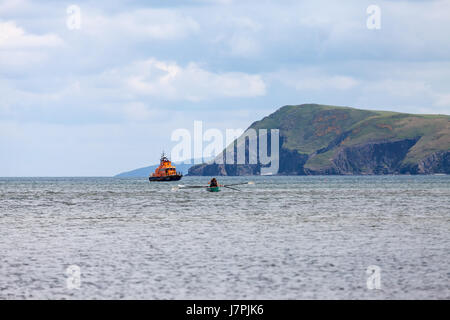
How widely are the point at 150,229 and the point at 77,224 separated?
10236 mm

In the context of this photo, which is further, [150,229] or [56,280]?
[150,229]

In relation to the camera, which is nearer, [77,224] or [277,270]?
[277,270]

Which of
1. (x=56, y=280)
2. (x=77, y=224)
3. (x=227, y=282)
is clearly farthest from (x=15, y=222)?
(x=227, y=282)

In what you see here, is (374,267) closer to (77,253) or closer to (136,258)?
(136,258)

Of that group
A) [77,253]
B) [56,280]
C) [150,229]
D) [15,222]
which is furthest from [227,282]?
[15,222]

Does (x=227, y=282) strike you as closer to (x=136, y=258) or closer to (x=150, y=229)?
(x=136, y=258)

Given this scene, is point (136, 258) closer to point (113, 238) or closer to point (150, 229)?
point (113, 238)

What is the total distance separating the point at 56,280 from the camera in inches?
1198

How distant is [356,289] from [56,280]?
1391cm
